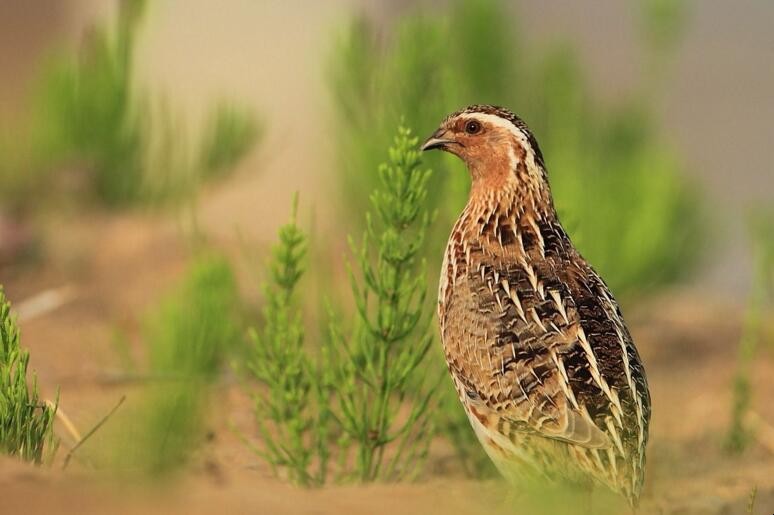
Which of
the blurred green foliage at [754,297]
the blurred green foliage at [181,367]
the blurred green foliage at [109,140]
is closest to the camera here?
the blurred green foliage at [181,367]

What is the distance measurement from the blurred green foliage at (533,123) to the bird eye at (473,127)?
0.65 m

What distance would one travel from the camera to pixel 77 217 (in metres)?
9.22

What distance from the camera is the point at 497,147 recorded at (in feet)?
15.4

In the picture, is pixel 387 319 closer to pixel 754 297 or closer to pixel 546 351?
pixel 546 351

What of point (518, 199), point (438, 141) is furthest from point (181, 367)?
point (518, 199)

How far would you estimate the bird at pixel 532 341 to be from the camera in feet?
13.0

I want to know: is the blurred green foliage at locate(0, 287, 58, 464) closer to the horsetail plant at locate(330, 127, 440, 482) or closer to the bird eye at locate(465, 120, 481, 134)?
the horsetail plant at locate(330, 127, 440, 482)

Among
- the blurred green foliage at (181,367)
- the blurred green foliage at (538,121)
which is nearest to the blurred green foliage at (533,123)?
the blurred green foliage at (538,121)

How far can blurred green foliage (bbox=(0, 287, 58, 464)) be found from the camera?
3896 millimetres

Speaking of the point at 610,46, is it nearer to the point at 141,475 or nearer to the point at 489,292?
the point at 489,292

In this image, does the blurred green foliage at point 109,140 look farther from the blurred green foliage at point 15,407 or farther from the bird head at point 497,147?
the blurred green foliage at point 15,407

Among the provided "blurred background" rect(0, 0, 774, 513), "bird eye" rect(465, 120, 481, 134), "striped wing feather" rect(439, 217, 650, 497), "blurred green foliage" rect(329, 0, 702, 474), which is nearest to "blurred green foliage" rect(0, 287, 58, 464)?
"blurred background" rect(0, 0, 774, 513)

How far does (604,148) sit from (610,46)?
7032 mm

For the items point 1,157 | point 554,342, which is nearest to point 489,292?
point 554,342
